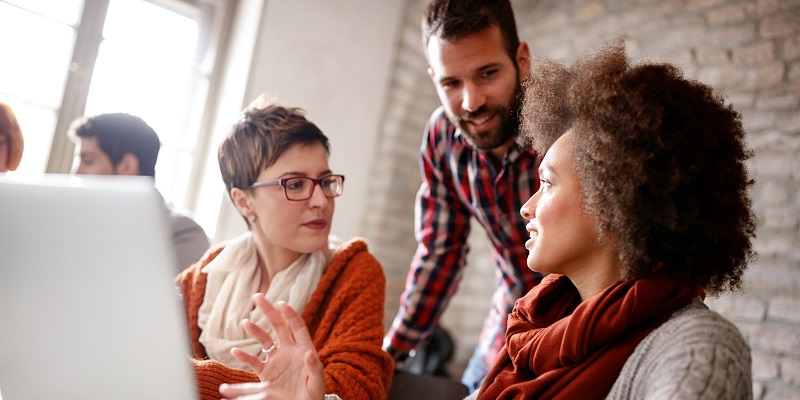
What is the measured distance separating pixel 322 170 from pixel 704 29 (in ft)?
8.12

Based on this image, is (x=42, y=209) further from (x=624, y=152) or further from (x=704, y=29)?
(x=704, y=29)

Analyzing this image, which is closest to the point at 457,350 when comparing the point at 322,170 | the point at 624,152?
the point at 322,170

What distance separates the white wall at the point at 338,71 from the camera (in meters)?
3.42

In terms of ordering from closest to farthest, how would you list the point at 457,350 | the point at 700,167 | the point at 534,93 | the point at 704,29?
the point at 700,167 < the point at 534,93 < the point at 704,29 < the point at 457,350

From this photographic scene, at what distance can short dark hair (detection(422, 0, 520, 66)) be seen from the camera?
190 centimetres

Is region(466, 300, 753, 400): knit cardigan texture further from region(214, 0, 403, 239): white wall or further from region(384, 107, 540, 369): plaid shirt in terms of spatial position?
region(214, 0, 403, 239): white wall

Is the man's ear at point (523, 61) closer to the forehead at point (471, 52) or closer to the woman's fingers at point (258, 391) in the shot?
the forehead at point (471, 52)

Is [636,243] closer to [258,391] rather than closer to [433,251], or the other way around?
[258,391]

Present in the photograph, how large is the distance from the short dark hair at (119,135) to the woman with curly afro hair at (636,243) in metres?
1.87

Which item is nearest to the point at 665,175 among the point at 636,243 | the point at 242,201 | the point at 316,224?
the point at 636,243

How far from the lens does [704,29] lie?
328 centimetres

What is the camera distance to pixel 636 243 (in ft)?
3.47

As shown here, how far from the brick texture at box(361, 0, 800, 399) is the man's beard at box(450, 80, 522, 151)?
917mm

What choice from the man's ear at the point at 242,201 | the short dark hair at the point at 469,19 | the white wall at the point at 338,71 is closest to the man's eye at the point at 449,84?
the short dark hair at the point at 469,19
